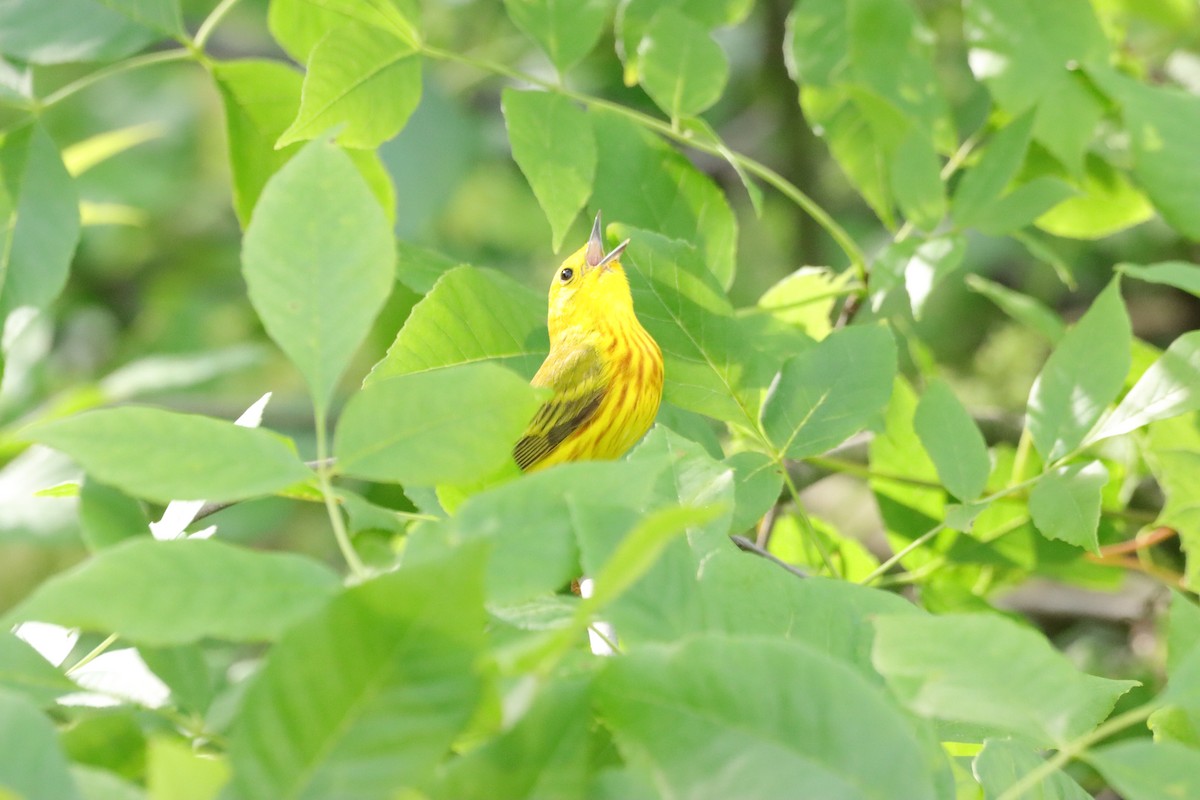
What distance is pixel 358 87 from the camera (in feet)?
3.42

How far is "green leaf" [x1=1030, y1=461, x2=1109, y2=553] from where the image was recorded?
3.05ft

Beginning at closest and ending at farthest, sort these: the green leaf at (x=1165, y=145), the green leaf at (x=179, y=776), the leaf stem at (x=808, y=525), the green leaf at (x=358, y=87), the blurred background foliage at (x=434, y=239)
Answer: the green leaf at (x=179, y=776)
the leaf stem at (x=808, y=525)
the green leaf at (x=358, y=87)
the green leaf at (x=1165, y=145)
the blurred background foliage at (x=434, y=239)

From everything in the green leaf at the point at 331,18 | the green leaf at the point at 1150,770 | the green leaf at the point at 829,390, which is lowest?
the green leaf at the point at 829,390

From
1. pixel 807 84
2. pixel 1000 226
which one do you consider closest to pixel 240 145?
pixel 807 84

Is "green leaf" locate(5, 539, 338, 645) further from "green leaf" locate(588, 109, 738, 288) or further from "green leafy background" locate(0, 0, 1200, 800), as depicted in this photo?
"green leaf" locate(588, 109, 738, 288)

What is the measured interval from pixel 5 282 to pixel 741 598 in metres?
0.72

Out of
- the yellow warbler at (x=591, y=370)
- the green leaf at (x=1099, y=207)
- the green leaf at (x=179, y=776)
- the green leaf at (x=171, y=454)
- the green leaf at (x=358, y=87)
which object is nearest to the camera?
→ the green leaf at (x=179, y=776)

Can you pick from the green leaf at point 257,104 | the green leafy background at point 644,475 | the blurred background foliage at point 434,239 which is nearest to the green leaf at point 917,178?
the green leafy background at point 644,475

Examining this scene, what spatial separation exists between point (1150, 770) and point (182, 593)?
1.32 ft

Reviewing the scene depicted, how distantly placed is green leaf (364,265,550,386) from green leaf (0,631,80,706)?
32 cm

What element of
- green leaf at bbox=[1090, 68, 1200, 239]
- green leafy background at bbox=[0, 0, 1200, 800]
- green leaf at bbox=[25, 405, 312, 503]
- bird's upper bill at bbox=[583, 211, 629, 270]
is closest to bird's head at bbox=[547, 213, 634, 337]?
bird's upper bill at bbox=[583, 211, 629, 270]

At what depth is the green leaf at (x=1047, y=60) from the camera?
1324 mm

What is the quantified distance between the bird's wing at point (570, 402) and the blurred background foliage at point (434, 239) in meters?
0.54

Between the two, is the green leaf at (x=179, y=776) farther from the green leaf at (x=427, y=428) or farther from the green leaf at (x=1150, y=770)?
the green leaf at (x=1150, y=770)
